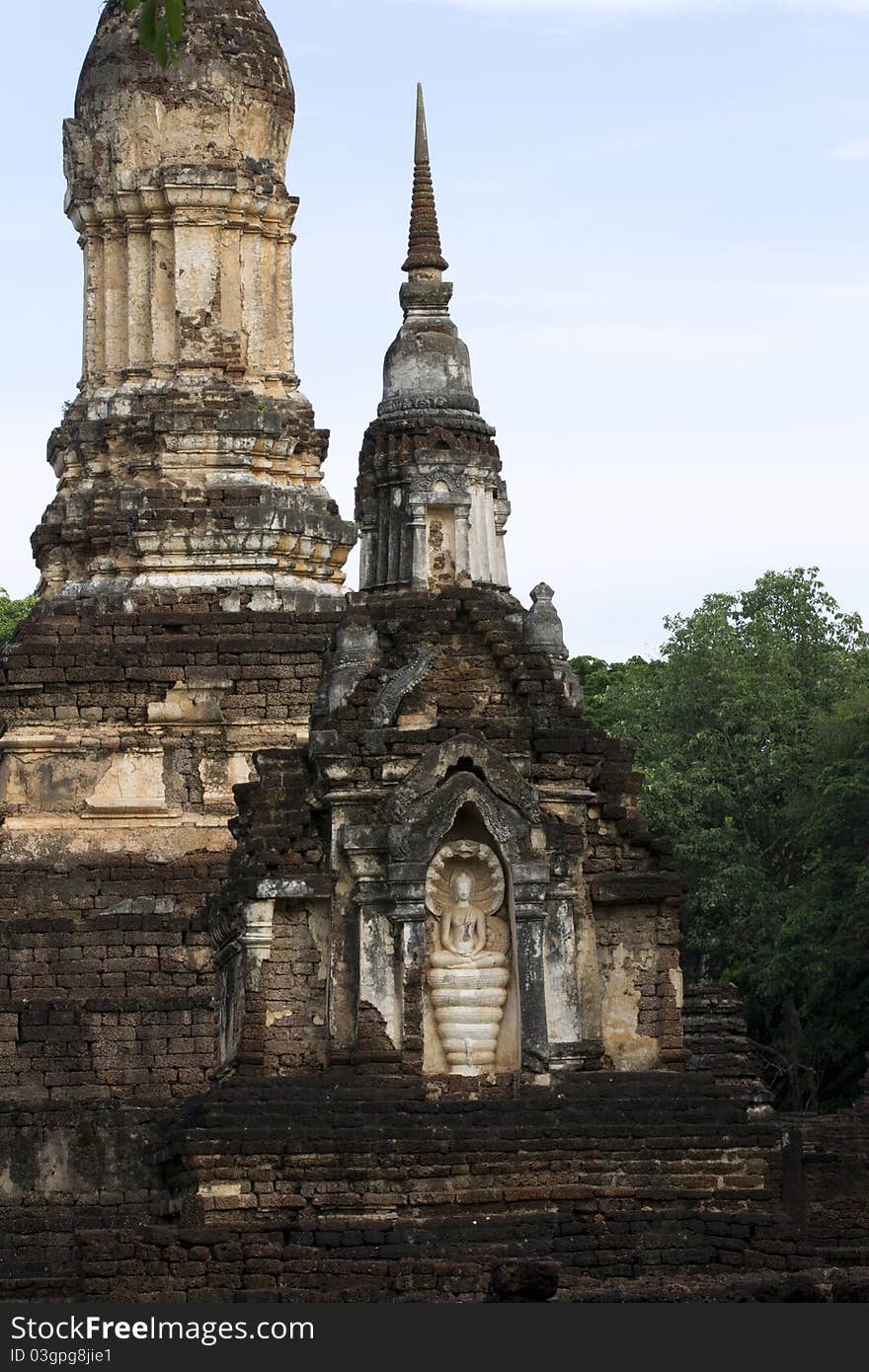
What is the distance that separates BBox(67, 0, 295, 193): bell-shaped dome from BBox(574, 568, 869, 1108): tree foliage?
1298 cm

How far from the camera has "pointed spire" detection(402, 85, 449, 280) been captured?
35000mm

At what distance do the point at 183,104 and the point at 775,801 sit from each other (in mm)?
17813

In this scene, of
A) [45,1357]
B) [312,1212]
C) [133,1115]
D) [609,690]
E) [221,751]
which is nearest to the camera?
[45,1357]

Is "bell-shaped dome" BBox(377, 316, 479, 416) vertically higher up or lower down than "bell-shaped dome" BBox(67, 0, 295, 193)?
lower down

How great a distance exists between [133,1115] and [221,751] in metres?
4.32

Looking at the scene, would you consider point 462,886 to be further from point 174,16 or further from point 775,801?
point 775,801

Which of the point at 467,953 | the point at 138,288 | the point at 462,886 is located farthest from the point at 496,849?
the point at 138,288

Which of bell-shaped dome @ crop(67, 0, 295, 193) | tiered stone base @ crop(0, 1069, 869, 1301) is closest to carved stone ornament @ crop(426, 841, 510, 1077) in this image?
tiered stone base @ crop(0, 1069, 869, 1301)

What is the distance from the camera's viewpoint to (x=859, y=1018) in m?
44.1

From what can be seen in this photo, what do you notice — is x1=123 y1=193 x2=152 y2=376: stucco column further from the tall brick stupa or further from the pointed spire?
the pointed spire

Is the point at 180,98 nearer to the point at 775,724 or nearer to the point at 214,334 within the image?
the point at 214,334

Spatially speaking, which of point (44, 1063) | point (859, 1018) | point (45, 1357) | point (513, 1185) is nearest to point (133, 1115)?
point (44, 1063)

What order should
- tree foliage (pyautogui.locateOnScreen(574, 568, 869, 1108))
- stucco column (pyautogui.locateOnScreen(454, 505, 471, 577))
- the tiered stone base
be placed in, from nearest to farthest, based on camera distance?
the tiered stone base → stucco column (pyautogui.locateOnScreen(454, 505, 471, 577)) → tree foliage (pyautogui.locateOnScreen(574, 568, 869, 1108))

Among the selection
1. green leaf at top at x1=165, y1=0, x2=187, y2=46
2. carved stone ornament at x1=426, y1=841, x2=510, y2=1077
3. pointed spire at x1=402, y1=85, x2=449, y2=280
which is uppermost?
pointed spire at x1=402, y1=85, x2=449, y2=280
